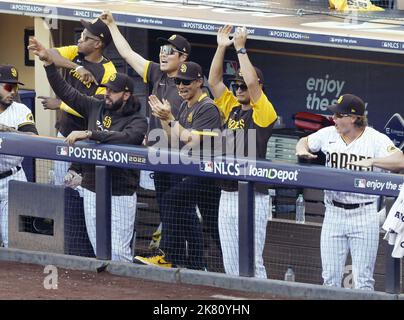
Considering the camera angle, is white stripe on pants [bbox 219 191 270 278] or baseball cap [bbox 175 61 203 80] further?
baseball cap [bbox 175 61 203 80]

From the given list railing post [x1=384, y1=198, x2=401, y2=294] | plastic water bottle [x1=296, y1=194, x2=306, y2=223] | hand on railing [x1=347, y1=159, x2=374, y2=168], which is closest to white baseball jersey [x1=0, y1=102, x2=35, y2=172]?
plastic water bottle [x1=296, y1=194, x2=306, y2=223]

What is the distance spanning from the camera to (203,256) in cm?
910

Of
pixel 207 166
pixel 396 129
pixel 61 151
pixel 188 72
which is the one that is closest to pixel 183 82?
pixel 188 72

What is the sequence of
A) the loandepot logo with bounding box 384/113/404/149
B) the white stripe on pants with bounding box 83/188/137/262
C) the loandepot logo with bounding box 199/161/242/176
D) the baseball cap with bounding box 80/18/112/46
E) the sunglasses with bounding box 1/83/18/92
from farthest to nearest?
1. the loandepot logo with bounding box 384/113/404/149
2. the baseball cap with bounding box 80/18/112/46
3. the sunglasses with bounding box 1/83/18/92
4. the white stripe on pants with bounding box 83/188/137/262
5. the loandepot logo with bounding box 199/161/242/176

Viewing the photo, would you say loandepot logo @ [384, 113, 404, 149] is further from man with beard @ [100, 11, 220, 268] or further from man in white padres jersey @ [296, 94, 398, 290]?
man in white padres jersey @ [296, 94, 398, 290]

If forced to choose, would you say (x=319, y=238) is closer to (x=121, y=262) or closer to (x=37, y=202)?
(x=121, y=262)

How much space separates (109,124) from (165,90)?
56 centimetres

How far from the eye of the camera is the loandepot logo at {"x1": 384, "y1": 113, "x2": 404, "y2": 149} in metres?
11.5

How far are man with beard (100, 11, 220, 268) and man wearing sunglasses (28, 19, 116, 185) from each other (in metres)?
0.13

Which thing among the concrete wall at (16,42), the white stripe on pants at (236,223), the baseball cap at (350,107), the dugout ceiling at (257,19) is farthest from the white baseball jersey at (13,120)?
the concrete wall at (16,42)

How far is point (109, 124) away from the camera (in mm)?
9383

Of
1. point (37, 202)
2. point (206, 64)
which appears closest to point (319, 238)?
point (37, 202)

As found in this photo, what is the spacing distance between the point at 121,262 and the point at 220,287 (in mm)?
786

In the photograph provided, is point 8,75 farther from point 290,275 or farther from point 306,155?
point 290,275
